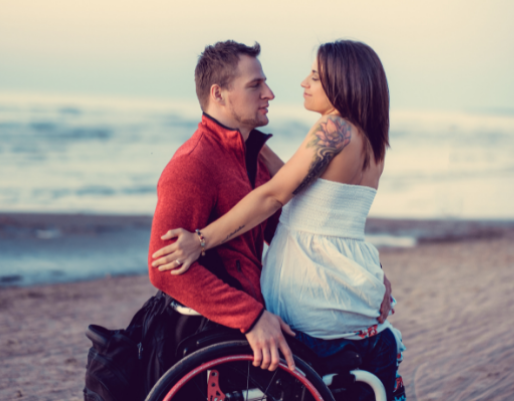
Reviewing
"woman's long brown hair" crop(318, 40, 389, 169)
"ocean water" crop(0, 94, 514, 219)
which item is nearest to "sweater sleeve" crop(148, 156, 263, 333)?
"woman's long brown hair" crop(318, 40, 389, 169)

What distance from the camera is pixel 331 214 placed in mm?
2295

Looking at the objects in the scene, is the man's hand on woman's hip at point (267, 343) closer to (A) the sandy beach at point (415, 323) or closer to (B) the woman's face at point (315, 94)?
(B) the woman's face at point (315, 94)

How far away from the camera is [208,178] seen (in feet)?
7.27

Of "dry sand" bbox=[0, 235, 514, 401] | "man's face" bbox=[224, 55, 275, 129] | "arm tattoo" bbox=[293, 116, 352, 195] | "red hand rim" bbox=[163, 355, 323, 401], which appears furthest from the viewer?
"dry sand" bbox=[0, 235, 514, 401]

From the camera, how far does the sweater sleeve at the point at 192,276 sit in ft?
6.91

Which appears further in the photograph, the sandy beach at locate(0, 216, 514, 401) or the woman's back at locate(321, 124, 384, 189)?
the sandy beach at locate(0, 216, 514, 401)

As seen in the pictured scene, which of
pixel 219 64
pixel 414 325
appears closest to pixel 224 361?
pixel 219 64

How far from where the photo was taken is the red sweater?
2.11 metres

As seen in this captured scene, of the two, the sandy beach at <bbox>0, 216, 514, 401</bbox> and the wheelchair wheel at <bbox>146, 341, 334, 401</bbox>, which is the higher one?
the wheelchair wheel at <bbox>146, 341, 334, 401</bbox>

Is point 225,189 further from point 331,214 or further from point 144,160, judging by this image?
point 144,160

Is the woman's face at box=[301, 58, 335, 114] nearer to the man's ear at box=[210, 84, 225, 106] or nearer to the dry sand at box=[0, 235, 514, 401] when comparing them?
the man's ear at box=[210, 84, 225, 106]

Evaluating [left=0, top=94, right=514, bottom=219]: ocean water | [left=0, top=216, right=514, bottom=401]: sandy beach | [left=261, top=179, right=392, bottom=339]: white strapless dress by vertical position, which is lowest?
[left=0, top=94, right=514, bottom=219]: ocean water

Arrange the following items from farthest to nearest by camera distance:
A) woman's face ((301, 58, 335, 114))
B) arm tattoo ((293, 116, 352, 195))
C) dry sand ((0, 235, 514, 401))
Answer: dry sand ((0, 235, 514, 401)), woman's face ((301, 58, 335, 114)), arm tattoo ((293, 116, 352, 195))

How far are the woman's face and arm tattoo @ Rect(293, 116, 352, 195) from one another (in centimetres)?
14
